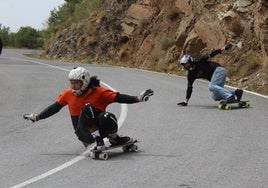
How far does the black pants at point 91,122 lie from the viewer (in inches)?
348

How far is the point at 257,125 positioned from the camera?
11.3 m

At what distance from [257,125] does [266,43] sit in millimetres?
9879

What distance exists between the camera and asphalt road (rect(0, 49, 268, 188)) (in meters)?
7.26

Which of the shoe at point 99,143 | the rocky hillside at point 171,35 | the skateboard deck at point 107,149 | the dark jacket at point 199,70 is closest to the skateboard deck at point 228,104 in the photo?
the dark jacket at point 199,70

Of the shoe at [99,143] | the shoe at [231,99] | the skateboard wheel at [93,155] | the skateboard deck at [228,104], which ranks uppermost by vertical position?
the shoe at [231,99]

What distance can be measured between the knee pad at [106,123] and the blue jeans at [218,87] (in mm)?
5584

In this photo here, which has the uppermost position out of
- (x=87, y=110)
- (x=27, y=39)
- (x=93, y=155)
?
(x=87, y=110)

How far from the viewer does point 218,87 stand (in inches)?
565

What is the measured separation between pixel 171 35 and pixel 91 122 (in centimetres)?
2190

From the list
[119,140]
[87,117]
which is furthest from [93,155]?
[119,140]

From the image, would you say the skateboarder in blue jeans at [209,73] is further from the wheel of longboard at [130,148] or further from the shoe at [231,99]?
the wheel of longboard at [130,148]

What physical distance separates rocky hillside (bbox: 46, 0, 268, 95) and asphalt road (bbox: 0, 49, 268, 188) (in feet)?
18.2

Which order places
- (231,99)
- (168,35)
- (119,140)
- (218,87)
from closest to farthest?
(119,140) < (231,99) < (218,87) < (168,35)

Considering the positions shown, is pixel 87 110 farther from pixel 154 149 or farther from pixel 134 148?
pixel 154 149
